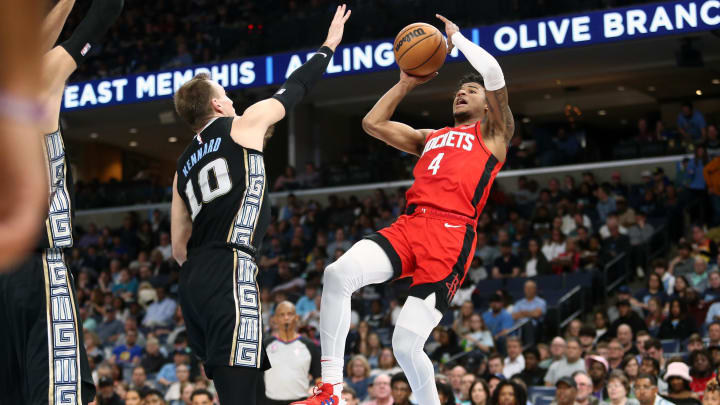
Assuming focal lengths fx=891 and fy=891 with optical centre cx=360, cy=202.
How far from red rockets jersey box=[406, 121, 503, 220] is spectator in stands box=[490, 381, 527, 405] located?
10.7 feet

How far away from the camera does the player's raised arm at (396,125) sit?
5328 mm

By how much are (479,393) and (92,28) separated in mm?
5732

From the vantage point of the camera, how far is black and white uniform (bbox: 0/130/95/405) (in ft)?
10.6

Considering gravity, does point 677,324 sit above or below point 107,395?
above

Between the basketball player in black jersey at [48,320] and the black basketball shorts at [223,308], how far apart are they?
524mm

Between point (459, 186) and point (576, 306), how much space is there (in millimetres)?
8164

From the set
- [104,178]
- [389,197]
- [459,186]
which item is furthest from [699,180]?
[104,178]

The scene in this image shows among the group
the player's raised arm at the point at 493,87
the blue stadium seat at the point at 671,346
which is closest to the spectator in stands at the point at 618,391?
the blue stadium seat at the point at 671,346

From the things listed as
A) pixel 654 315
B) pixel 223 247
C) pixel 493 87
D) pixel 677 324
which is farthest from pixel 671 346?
pixel 223 247

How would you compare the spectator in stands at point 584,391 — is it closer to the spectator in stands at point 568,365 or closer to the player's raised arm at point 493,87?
the spectator in stands at point 568,365

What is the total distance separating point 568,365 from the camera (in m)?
9.54

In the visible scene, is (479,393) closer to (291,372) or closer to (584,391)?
(584,391)

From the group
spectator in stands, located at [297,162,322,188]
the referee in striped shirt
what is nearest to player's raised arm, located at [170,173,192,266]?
the referee in striped shirt

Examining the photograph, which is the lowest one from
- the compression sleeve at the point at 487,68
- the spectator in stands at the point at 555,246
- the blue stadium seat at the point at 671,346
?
the blue stadium seat at the point at 671,346
